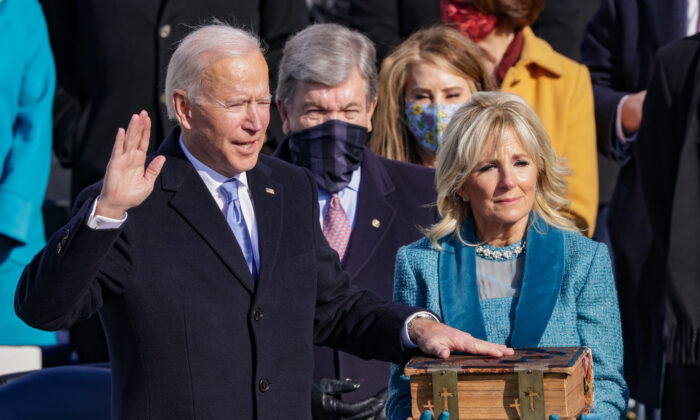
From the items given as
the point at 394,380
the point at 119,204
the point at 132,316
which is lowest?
the point at 394,380

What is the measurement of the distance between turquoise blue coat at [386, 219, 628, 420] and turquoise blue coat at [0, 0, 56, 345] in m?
2.18

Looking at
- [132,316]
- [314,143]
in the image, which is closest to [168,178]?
[132,316]

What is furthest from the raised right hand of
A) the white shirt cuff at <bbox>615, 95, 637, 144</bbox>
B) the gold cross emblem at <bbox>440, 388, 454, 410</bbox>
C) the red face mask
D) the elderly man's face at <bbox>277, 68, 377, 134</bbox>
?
the white shirt cuff at <bbox>615, 95, 637, 144</bbox>

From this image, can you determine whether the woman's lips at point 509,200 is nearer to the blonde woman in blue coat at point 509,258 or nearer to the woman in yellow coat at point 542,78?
the blonde woman in blue coat at point 509,258

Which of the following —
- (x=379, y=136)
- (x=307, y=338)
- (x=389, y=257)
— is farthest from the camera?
(x=379, y=136)

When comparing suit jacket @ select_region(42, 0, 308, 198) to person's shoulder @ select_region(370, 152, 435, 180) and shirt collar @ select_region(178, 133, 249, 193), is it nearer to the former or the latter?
person's shoulder @ select_region(370, 152, 435, 180)

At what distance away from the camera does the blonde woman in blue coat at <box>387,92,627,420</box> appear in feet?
12.1

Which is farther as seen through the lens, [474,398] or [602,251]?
[602,251]

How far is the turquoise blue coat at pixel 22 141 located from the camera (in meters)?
5.25

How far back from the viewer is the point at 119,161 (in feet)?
9.89

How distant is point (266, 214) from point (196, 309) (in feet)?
1.28

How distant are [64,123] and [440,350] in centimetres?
313

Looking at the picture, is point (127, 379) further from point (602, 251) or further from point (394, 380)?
point (602, 251)

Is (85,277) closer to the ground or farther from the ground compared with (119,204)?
closer to the ground
